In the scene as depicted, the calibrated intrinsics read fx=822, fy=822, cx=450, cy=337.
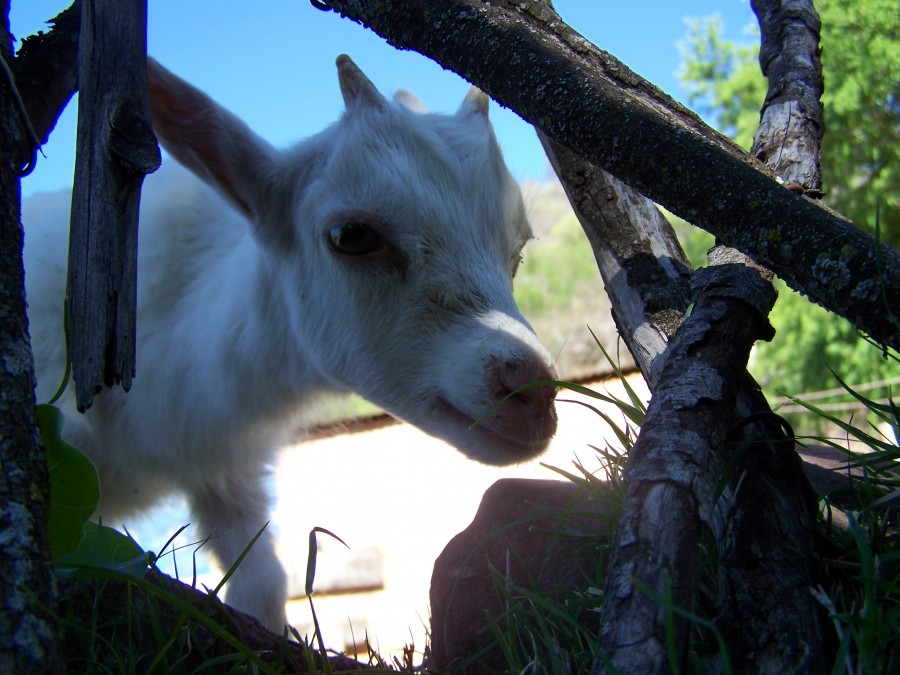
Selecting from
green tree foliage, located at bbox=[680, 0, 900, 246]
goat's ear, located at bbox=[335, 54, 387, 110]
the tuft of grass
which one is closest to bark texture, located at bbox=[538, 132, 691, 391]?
the tuft of grass

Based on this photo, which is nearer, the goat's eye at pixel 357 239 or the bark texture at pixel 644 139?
the bark texture at pixel 644 139

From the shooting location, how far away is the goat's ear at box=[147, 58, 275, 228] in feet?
9.07

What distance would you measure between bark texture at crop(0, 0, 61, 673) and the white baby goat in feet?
4.60

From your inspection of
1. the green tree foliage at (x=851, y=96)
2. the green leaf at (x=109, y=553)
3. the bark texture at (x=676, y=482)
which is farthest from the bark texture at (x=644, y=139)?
the green tree foliage at (x=851, y=96)

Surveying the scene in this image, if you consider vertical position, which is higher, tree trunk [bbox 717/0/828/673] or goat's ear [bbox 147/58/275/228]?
goat's ear [bbox 147/58/275/228]

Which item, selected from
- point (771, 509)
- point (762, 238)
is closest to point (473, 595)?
point (771, 509)

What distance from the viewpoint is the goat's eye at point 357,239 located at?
2.76 metres

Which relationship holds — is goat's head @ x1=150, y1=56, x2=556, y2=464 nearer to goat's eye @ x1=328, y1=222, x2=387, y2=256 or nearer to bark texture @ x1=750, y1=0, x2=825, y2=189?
goat's eye @ x1=328, y1=222, x2=387, y2=256

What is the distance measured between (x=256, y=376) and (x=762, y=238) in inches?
92.7

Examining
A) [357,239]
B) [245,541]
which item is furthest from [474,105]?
[245,541]

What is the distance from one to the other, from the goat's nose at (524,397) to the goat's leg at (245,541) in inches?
70.8

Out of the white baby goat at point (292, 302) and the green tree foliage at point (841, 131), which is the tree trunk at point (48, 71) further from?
the green tree foliage at point (841, 131)

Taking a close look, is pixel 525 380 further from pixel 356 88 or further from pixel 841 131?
pixel 841 131

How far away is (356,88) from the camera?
314cm
